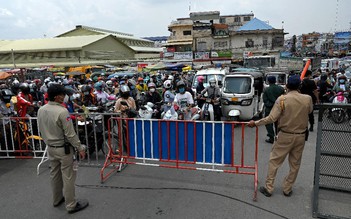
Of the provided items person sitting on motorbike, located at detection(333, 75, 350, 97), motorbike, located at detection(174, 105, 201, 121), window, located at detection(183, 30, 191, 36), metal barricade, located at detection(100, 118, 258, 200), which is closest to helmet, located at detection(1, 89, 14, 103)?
metal barricade, located at detection(100, 118, 258, 200)

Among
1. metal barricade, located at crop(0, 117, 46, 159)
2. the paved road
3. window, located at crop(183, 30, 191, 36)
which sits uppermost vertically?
window, located at crop(183, 30, 191, 36)

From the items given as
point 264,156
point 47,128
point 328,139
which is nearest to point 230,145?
point 328,139

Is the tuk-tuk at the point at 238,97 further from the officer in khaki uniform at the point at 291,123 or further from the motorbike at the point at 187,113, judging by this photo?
the officer in khaki uniform at the point at 291,123

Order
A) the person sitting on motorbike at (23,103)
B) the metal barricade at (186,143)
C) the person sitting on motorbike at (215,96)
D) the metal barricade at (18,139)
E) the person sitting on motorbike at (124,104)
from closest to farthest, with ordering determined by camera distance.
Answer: the metal barricade at (186,143) → the metal barricade at (18,139) → the person sitting on motorbike at (124,104) → the person sitting on motorbike at (23,103) → the person sitting on motorbike at (215,96)

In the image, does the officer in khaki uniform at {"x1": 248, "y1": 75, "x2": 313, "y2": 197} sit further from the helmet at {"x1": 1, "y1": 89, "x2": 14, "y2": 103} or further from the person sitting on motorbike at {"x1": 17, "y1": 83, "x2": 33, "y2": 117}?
the helmet at {"x1": 1, "y1": 89, "x2": 14, "y2": 103}

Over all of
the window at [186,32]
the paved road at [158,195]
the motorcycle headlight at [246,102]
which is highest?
the window at [186,32]

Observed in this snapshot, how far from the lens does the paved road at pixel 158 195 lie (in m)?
3.87

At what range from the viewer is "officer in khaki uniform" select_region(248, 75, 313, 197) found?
3951mm

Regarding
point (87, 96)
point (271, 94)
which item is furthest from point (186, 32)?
point (271, 94)

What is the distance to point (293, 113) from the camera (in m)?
3.94

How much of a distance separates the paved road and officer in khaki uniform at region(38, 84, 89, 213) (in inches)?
17.8

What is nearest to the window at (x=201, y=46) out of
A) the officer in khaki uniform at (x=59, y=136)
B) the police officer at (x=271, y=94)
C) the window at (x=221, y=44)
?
the window at (x=221, y=44)

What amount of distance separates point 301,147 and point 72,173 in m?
3.49

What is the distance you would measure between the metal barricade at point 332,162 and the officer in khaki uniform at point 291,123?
0.34 m
